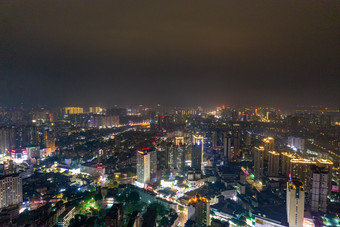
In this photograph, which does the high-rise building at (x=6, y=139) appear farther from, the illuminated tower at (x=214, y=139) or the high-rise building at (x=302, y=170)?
the high-rise building at (x=302, y=170)

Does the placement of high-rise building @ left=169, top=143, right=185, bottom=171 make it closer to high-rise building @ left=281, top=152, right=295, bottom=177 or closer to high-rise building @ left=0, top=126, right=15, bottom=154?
high-rise building @ left=281, top=152, right=295, bottom=177

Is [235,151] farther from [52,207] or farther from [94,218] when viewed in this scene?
[52,207]

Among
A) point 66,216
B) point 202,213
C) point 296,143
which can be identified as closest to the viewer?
point 202,213

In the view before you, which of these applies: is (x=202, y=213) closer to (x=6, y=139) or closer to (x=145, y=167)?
(x=145, y=167)

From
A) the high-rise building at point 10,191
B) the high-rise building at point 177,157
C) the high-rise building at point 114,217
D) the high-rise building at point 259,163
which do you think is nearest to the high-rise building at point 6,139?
the high-rise building at point 10,191

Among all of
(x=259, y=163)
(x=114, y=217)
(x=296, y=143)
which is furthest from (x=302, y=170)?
(x=114, y=217)

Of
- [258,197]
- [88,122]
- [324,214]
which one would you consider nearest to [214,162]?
[258,197]
